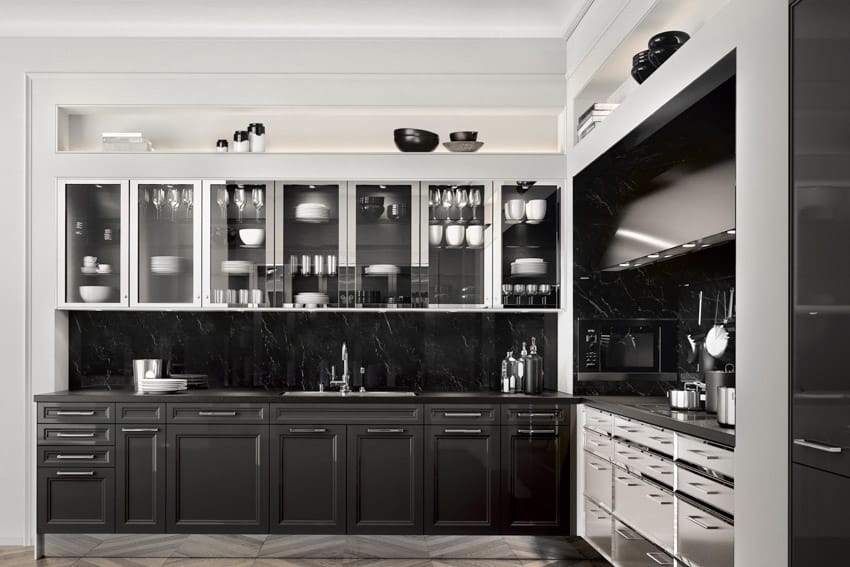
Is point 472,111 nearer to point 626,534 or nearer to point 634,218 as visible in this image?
Answer: point 634,218

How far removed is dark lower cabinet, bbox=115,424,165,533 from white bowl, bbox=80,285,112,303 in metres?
0.83

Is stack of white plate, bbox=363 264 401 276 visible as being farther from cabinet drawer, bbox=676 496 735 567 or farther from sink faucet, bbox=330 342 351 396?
cabinet drawer, bbox=676 496 735 567

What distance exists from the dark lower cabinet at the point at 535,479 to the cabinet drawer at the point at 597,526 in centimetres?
19

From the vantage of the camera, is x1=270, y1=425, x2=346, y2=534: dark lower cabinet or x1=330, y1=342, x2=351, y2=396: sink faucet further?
x1=330, y1=342, x2=351, y2=396: sink faucet

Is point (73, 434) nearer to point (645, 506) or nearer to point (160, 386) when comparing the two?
point (160, 386)

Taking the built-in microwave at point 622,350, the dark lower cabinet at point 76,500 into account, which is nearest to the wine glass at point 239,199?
the dark lower cabinet at point 76,500

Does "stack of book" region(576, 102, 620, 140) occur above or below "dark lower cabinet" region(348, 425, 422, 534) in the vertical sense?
above

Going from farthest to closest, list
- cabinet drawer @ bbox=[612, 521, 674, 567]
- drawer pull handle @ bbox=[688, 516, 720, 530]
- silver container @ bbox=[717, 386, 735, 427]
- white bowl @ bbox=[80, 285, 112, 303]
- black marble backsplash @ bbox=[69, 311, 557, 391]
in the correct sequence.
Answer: black marble backsplash @ bbox=[69, 311, 557, 391] < white bowl @ bbox=[80, 285, 112, 303] < cabinet drawer @ bbox=[612, 521, 674, 567] < silver container @ bbox=[717, 386, 735, 427] < drawer pull handle @ bbox=[688, 516, 720, 530]

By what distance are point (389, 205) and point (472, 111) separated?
0.82 meters

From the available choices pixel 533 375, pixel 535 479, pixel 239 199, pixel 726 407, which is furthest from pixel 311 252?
pixel 726 407

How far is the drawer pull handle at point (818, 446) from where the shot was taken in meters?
1.98


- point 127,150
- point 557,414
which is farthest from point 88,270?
point 557,414

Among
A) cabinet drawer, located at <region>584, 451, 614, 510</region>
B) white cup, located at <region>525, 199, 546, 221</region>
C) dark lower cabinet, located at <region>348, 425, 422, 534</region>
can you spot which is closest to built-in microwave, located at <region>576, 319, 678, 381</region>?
cabinet drawer, located at <region>584, 451, 614, 510</region>

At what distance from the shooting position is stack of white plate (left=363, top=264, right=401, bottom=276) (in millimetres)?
5051
